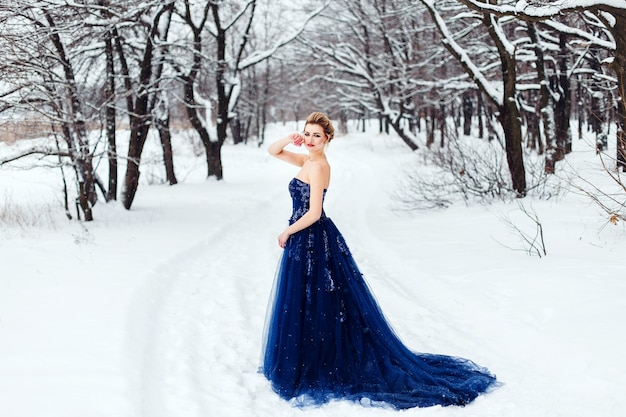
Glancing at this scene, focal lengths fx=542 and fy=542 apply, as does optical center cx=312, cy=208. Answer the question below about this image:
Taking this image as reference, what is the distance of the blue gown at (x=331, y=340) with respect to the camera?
154 inches

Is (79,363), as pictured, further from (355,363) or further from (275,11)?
(275,11)

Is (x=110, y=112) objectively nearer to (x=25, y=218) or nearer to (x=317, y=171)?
(x=25, y=218)

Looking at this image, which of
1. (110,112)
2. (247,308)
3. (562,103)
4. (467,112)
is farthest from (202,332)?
(467,112)

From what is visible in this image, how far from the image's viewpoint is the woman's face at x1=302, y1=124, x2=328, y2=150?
4086 mm

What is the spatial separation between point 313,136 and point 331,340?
5.11 feet

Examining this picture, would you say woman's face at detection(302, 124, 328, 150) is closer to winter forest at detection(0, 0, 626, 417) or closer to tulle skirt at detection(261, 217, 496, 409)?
tulle skirt at detection(261, 217, 496, 409)

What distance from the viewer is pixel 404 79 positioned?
72.6 feet

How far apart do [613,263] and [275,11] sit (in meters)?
17.6

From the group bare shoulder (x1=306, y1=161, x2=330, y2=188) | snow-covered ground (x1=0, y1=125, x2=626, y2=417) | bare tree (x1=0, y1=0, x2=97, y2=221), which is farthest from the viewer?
bare tree (x1=0, y1=0, x2=97, y2=221)

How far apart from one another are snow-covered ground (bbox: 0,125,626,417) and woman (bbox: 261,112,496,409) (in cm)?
22

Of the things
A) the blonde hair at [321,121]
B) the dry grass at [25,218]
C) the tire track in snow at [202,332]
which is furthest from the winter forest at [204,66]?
the tire track in snow at [202,332]

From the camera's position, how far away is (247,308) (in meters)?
5.88

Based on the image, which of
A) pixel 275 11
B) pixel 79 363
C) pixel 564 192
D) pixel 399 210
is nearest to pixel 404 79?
pixel 275 11

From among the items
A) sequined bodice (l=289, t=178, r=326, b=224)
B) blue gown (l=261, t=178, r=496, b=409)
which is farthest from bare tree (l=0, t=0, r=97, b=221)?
blue gown (l=261, t=178, r=496, b=409)
